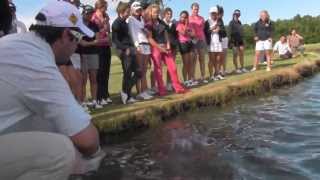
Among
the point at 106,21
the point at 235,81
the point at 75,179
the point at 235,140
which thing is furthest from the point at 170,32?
the point at 75,179

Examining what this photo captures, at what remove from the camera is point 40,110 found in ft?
11.8

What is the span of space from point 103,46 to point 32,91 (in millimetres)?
8533

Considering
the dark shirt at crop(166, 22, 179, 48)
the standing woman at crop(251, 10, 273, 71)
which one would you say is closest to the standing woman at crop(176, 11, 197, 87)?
the dark shirt at crop(166, 22, 179, 48)

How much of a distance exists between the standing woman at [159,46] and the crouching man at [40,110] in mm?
9674

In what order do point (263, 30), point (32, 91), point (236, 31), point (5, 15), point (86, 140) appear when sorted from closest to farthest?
point (32, 91) → point (86, 140) → point (5, 15) → point (236, 31) → point (263, 30)

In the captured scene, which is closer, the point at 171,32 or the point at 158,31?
the point at 158,31

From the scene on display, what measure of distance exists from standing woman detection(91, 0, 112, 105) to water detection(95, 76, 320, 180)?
1465 millimetres

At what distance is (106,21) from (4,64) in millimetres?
8702

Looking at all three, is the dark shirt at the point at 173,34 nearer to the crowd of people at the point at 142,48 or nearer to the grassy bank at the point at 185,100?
the crowd of people at the point at 142,48

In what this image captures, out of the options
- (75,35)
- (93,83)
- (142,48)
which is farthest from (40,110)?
(142,48)

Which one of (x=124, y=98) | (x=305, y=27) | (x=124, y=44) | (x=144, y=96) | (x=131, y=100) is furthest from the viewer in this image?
(x=305, y=27)

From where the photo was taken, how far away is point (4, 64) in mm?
3504

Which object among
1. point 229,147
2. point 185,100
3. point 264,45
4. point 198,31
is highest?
point 198,31

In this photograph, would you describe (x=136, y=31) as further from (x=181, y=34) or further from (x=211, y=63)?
(x=211, y=63)
